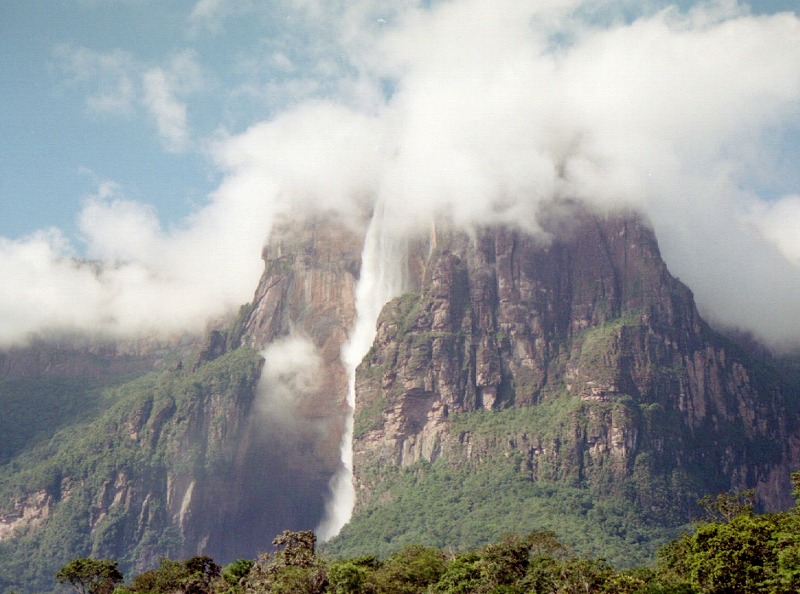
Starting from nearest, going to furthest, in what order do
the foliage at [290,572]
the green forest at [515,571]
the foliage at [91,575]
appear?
the green forest at [515,571], the foliage at [290,572], the foliage at [91,575]

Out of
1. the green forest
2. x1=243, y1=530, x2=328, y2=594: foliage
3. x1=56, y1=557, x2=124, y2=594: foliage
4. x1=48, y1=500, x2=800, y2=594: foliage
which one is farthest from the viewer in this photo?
x1=56, y1=557, x2=124, y2=594: foliage

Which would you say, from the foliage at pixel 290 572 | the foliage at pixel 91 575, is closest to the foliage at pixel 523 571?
the foliage at pixel 290 572

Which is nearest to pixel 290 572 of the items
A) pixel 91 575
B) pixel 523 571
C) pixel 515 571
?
pixel 515 571

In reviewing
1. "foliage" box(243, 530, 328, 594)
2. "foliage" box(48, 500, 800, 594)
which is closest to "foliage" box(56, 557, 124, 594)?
"foliage" box(48, 500, 800, 594)

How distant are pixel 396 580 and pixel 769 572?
44129mm

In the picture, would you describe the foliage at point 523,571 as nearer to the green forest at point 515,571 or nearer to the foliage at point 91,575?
the green forest at point 515,571

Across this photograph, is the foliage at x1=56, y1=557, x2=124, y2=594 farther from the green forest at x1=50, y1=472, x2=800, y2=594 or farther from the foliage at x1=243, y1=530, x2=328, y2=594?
the foliage at x1=243, y1=530, x2=328, y2=594

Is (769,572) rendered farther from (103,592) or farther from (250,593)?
(103,592)

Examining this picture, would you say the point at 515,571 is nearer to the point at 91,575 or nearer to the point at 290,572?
the point at 290,572

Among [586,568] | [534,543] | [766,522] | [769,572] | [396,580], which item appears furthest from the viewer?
[534,543]

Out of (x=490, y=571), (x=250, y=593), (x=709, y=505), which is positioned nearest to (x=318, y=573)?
(x=250, y=593)

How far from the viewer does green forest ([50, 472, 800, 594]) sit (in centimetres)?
10225

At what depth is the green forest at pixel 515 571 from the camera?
102250 millimetres

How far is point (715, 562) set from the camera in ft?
341
